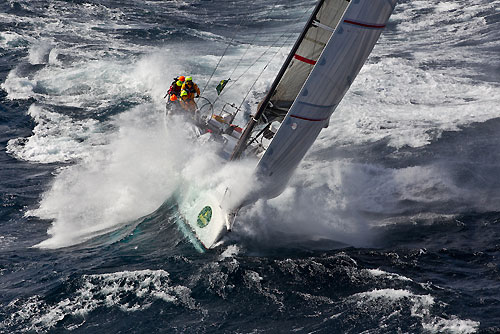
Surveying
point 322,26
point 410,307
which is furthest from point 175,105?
point 410,307

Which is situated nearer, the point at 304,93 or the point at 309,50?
the point at 304,93

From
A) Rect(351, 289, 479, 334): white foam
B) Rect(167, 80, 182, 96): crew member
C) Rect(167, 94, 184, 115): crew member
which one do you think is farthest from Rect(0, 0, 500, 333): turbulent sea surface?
Rect(167, 80, 182, 96): crew member

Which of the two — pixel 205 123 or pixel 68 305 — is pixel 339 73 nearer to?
pixel 205 123

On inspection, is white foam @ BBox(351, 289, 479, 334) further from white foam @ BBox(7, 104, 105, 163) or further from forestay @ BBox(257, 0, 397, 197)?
white foam @ BBox(7, 104, 105, 163)

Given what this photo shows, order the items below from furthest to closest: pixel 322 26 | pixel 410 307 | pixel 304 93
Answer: pixel 322 26 → pixel 304 93 → pixel 410 307

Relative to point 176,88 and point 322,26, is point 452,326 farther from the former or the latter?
point 176,88

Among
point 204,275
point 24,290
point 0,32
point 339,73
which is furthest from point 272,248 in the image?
point 0,32
